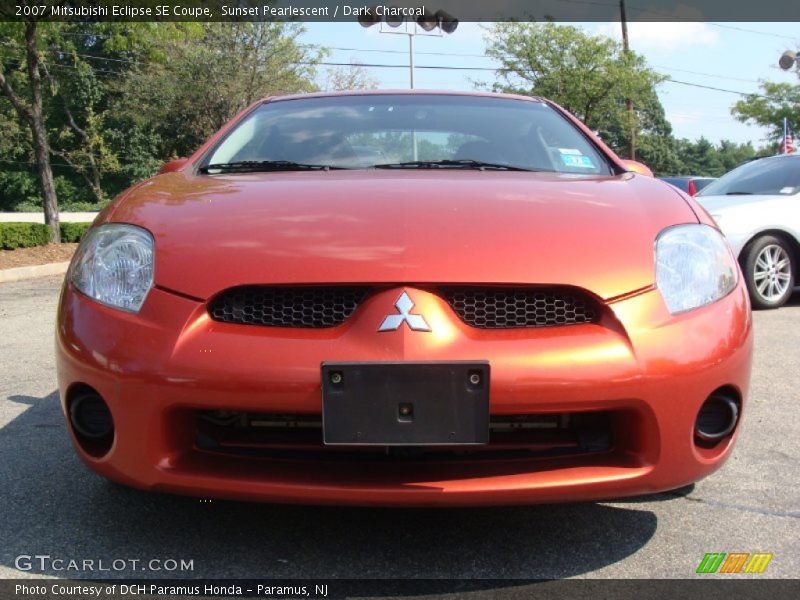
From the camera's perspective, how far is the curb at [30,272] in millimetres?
9789

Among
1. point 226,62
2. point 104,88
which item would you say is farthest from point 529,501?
point 104,88

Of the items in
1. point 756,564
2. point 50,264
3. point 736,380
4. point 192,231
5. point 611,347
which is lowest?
point 50,264

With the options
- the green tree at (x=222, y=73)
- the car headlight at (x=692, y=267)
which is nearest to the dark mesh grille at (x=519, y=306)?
the car headlight at (x=692, y=267)

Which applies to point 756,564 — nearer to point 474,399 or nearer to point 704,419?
point 704,419

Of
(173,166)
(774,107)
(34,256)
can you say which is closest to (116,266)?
(173,166)

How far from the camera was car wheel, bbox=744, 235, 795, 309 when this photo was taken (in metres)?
6.67

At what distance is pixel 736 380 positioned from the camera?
6.51ft

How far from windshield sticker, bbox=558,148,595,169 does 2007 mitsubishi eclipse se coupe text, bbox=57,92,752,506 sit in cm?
64

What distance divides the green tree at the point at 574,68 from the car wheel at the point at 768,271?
21230 mm

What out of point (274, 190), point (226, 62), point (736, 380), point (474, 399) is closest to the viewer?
point (474, 399)

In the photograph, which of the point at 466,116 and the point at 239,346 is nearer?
the point at 239,346

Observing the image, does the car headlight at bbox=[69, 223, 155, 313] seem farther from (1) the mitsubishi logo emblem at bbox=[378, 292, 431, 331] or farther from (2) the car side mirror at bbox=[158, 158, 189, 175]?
(2) the car side mirror at bbox=[158, 158, 189, 175]

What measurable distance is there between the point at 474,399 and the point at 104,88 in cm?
4495

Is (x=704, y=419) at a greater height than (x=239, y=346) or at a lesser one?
lesser
